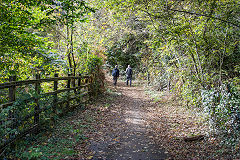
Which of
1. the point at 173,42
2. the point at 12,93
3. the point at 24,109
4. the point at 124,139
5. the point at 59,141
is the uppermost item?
the point at 173,42

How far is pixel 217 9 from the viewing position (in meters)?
6.41

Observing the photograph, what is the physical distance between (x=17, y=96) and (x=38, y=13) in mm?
3560

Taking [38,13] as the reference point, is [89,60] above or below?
below

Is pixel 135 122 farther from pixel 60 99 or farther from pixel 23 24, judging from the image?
pixel 23 24

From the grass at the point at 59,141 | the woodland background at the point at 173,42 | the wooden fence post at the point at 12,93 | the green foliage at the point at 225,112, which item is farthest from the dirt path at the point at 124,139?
the wooden fence post at the point at 12,93

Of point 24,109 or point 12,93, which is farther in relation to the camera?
point 24,109

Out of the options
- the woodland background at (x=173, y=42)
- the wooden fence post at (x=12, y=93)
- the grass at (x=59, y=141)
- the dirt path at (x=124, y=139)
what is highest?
the woodland background at (x=173, y=42)

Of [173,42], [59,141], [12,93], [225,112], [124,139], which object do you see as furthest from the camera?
[173,42]

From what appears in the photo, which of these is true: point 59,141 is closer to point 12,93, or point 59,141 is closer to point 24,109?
point 24,109

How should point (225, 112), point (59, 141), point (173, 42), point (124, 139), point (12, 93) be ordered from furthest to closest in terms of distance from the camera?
1. point (173, 42)
2. point (124, 139)
3. point (59, 141)
4. point (225, 112)
5. point (12, 93)

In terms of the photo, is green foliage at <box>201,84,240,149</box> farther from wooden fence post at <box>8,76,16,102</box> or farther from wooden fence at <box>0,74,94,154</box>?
wooden fence post at <box>8,76,16,102</box>

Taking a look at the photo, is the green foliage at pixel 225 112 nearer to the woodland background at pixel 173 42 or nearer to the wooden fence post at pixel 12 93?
the woodland background at pixel 173 42

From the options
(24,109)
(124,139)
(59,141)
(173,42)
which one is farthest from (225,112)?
(24,109)

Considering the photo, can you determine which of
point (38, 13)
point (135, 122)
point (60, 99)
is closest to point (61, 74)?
point (60, 99)
